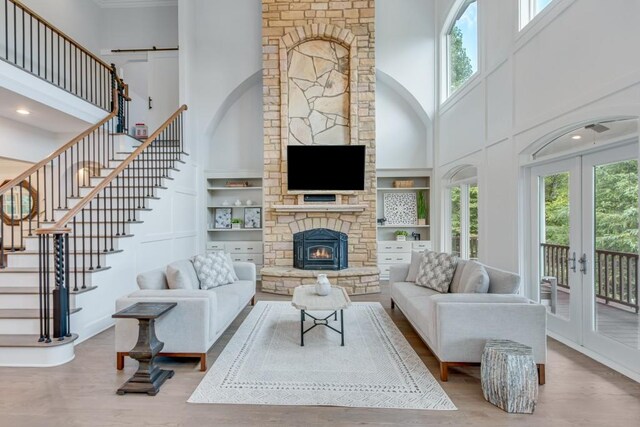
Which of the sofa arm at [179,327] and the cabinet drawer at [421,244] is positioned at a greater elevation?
the cabinet drawer at [421,244]

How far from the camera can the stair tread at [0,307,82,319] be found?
11.1ft

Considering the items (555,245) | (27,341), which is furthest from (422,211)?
(27,341)

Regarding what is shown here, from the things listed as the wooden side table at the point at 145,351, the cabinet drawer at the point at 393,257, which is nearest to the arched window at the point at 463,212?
the cabinet drawer at the point at 393,257

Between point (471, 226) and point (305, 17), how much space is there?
515cm

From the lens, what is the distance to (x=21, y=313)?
345 centimetres

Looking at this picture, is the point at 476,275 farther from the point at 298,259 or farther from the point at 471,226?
the point at 298,259

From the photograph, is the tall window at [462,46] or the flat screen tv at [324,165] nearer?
the tall window at [462,46]

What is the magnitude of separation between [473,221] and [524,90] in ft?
8.00

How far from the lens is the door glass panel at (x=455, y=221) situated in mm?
6465

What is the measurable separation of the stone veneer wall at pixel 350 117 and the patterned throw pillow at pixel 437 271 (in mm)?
2224

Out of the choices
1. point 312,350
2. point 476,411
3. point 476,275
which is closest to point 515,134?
point 476,275

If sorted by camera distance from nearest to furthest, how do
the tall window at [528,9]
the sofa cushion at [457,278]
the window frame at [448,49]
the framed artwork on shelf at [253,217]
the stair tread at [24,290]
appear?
the stair tread at [24,290] → the sofa cushion at [457,278] → the tall window at [528,9] → the window frame at [448,49] → the framed artwork on shelf at [253,217]

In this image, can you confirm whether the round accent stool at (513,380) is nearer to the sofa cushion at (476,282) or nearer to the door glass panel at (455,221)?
the sofa cushion at (476,282)

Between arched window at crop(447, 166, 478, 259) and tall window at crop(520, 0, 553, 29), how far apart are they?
86.7 inches
